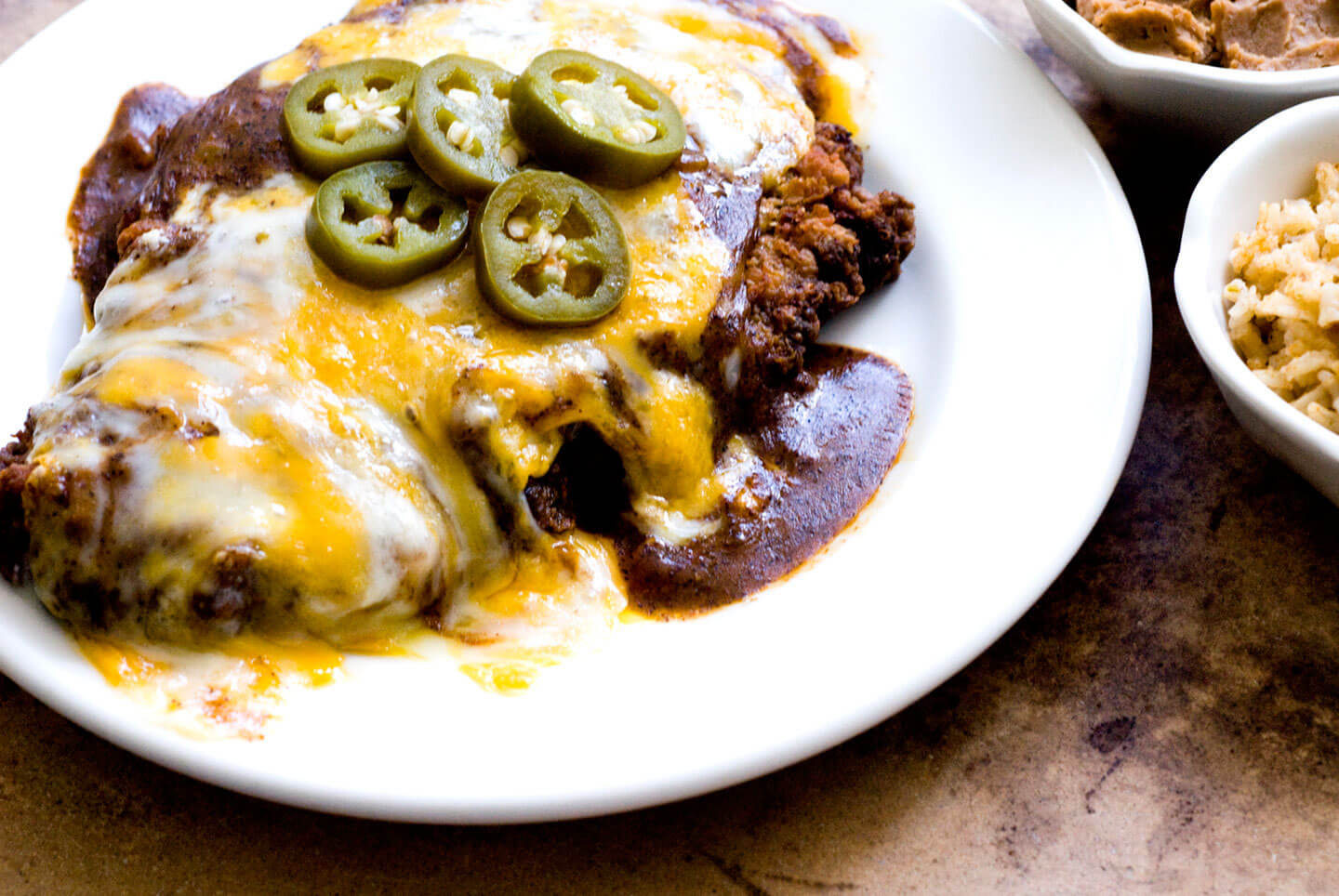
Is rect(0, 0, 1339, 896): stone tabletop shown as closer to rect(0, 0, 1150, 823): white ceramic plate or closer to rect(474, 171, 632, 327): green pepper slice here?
rect(0, 0, 1150, 823): white ceramic plate

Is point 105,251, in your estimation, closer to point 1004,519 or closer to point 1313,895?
point 1004,519

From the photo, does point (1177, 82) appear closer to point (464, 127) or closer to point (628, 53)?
point (628, 53)

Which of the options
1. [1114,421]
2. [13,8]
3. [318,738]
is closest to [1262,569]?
[1114,421]

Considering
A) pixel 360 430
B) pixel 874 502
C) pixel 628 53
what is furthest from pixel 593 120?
pixel 874 502

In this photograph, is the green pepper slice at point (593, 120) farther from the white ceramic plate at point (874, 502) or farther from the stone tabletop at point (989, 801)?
the stone tabletop at point (989, 801)

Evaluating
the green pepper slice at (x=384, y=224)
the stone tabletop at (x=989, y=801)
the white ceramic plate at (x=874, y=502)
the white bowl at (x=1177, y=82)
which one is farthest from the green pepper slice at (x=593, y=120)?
the stone tabletop at (x=989, y=801)

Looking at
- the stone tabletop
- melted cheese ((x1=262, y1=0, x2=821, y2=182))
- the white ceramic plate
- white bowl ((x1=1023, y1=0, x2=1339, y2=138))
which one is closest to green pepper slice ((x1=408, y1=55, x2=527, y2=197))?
melted cheese ((x1=262, y1=0, x2=821, y2=182))
